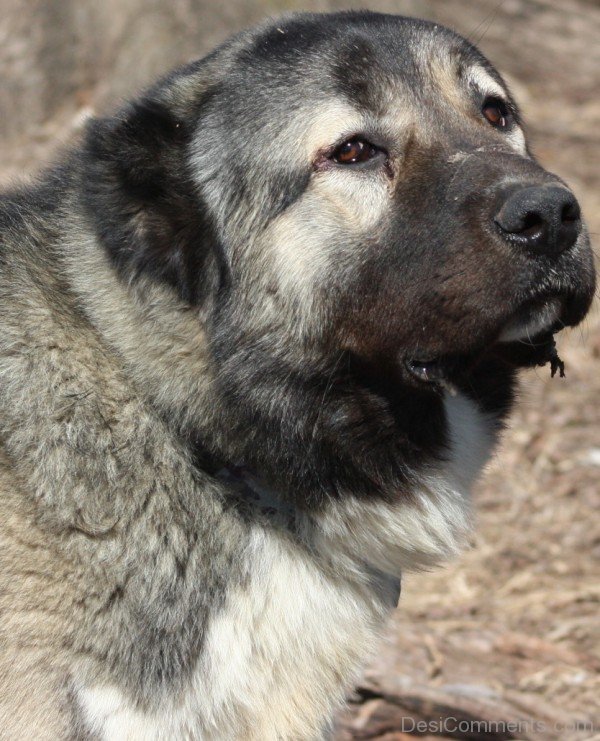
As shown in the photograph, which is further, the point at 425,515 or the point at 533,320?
the point at 425,515

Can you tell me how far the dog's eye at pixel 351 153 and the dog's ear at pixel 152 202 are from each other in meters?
0.44

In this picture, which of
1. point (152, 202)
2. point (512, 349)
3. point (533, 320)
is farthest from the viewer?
point (152, 202)

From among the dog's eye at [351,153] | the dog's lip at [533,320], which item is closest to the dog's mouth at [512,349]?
the dog's lip at [533,320]

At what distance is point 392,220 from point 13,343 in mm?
1171

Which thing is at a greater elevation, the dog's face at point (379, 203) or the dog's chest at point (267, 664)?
the dog's face at point (379, 203)

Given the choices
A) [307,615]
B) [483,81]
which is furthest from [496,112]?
[307,615]

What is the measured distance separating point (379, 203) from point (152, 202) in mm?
693

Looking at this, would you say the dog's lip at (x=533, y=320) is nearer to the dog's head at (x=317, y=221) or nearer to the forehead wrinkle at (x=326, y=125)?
the dog's head at (x=317, y=221)

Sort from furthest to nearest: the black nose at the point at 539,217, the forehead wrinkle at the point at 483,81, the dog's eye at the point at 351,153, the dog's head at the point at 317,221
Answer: the forehead wrinkle at the point at 483,81, the dog's eye at the point at 351,153, the dog's head at the point at 317,221, the black nose at the point at 539,217

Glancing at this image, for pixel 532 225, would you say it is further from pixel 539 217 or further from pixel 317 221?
pixel 317 221

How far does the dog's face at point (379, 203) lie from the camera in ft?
9.14

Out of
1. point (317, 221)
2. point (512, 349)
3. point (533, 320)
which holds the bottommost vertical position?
point (512, 349)

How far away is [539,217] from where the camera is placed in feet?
8.94

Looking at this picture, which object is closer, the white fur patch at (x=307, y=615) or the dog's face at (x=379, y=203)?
the dog's face at (x=379, y=203)
